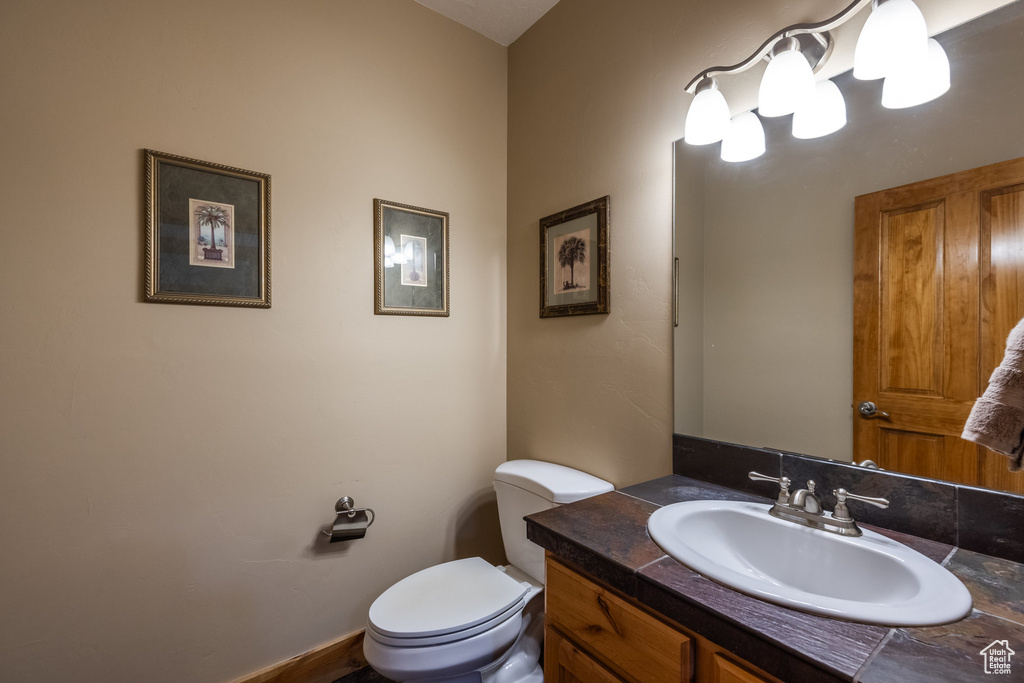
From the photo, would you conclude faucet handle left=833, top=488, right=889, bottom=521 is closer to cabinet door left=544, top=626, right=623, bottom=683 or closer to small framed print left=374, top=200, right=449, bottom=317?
cabinet door left=544, top=626, right=623, bottom=683

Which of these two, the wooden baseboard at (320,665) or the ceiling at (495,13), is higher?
the ceiling at (495,13)

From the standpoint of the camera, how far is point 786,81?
3.34 feet

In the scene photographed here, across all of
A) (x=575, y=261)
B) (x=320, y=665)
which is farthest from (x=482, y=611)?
(x=575, y=261)

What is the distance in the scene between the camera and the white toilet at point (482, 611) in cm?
117

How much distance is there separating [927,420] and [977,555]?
250mm

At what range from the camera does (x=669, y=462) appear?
136cm

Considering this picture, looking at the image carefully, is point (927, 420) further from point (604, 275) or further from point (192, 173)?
point (192, 173)

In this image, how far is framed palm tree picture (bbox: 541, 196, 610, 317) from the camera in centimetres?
157

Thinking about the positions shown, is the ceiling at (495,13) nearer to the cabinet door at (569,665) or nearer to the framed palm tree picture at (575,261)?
the framed palm tree picture at (575,261)

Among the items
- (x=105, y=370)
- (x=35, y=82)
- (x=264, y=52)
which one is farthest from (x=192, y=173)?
(x=105, y=370)

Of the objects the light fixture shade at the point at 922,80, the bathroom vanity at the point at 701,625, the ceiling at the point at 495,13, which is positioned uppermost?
the ceiling at the point at 495,13
